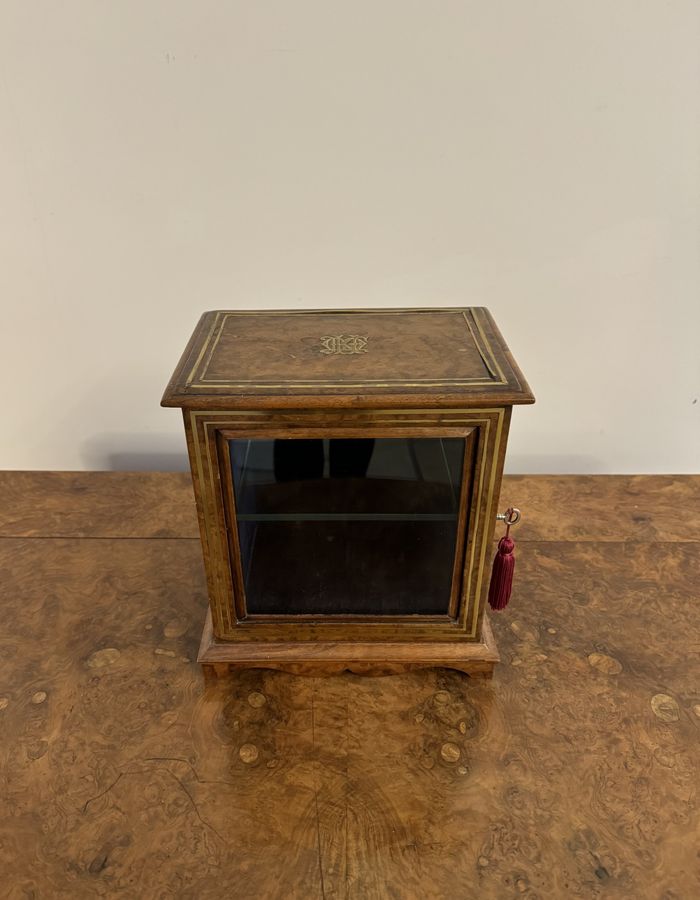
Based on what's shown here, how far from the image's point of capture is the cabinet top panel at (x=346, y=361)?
0.70 metres

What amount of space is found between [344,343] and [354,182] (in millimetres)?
402

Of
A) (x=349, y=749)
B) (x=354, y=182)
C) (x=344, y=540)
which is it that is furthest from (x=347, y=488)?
(x=354, y=182)

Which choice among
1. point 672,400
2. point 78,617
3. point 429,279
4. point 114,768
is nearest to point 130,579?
point 78,617

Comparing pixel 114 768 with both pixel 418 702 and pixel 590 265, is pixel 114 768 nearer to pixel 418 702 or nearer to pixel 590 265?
pixel 418 702

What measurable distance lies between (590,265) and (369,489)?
625mm

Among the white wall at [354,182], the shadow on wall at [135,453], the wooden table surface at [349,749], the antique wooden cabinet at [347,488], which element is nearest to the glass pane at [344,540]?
the antique wooden cabinet at [347,488]

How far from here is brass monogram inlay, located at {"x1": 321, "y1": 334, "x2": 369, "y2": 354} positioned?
0.80 metres

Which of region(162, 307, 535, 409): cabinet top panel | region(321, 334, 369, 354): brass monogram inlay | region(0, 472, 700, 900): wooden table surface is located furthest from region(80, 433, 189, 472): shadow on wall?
region(321, 334, 369, 354): brass monogram inlay

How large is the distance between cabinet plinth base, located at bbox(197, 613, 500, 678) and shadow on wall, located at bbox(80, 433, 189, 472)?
1.93 ft

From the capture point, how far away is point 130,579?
102cm

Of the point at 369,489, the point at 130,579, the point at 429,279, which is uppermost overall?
the point at 429,279

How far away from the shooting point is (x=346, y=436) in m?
0.74

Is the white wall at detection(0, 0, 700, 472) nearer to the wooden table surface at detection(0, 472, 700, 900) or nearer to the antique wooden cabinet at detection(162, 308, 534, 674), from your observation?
the antique wooden cabinet at detection(162, 308, 534, 674)

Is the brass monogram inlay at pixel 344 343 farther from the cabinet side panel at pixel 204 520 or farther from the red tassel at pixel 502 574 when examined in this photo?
the red tassel at pixel 502 574
